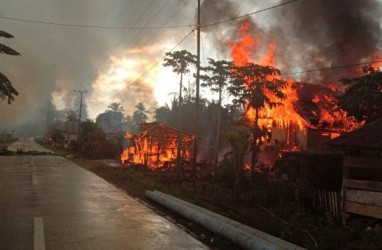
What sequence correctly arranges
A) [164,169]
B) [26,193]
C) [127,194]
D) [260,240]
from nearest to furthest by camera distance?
[260,240]
[26,193]
[127,194]
[164,169]

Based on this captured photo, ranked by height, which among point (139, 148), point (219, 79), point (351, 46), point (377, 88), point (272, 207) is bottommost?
point (272, 207)

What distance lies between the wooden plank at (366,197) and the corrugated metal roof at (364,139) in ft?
4.10

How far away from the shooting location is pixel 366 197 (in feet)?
33.6

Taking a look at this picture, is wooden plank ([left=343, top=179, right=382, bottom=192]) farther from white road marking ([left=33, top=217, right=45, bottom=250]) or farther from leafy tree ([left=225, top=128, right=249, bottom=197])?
white road marking ([left=33, top=217, right=45, bottom=250])

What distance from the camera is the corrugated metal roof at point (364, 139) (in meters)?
10.9

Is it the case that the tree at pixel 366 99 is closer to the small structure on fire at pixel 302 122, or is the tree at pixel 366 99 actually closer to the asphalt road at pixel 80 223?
the small structure on fire at pixel 302 122

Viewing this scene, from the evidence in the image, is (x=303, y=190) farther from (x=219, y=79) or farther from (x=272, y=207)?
(x=219, y=79)

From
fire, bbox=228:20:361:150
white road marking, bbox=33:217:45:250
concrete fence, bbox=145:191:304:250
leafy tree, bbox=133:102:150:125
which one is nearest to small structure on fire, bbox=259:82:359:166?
fire, bbox=228:20:361:150

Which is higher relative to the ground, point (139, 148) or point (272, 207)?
point (139, 148)

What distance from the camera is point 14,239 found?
737 cm

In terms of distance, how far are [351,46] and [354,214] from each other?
23329 millimetres

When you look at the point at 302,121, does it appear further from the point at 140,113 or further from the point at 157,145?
the point at 140,113

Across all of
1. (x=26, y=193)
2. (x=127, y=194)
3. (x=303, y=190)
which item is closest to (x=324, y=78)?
(x=303, y=190)

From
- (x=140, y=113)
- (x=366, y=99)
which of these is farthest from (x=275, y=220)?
(x=140, y=113)
